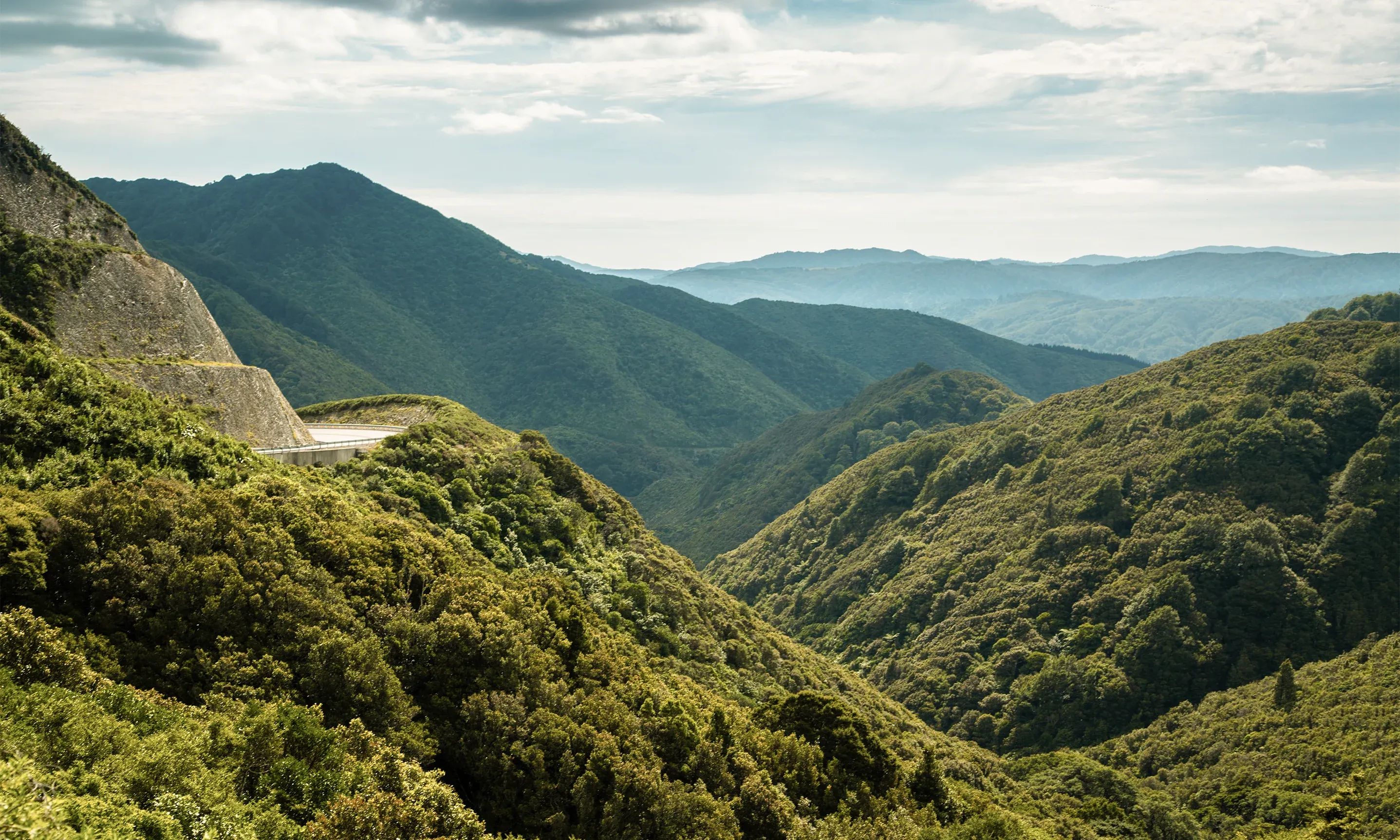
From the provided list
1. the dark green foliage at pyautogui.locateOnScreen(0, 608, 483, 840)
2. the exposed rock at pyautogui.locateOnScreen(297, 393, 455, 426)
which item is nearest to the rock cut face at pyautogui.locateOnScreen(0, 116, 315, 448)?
the exposed rock at pyautogui.locateOnScreen(297, 393, 455, 426)

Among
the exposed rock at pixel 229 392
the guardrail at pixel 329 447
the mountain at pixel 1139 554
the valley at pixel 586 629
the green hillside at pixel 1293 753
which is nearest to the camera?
the valley at pixel 586 629

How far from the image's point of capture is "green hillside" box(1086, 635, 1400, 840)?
58.8 m

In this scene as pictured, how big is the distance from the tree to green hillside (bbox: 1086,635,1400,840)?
0.22 m

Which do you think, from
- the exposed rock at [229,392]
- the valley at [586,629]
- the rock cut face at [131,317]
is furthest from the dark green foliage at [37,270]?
the exposed rock at [229,392]

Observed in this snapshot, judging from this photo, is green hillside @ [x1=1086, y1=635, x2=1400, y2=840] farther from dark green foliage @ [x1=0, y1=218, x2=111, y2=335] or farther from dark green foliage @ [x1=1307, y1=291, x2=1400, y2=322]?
dark green foliage @ [x1=1307, y1=291, x2=1400, y2=322]

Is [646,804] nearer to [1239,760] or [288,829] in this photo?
[288,829]

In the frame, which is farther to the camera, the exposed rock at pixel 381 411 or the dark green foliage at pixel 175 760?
the exposed rock at pixel 381 411

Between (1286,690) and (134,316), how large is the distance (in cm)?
8525

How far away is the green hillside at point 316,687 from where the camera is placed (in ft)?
72.3

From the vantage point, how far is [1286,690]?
2963 inches

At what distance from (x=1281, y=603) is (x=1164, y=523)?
14539mm

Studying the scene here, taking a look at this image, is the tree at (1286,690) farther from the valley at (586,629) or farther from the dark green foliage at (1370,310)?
the dark green foliage at (1370,310)

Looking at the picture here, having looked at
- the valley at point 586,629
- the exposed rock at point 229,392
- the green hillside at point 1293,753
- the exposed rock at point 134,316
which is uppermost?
the exposed rock at point 134,316

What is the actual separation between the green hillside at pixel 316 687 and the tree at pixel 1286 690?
118 feet
